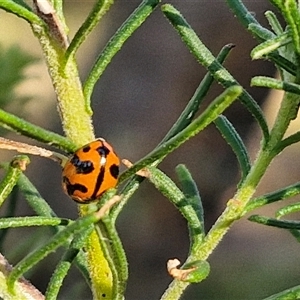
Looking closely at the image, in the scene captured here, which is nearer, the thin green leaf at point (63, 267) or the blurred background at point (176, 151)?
the thin green leaf at point (63, 267)

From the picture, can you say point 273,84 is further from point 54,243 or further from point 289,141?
point 54,243

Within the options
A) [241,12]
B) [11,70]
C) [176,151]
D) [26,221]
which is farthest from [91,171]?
[176,151]

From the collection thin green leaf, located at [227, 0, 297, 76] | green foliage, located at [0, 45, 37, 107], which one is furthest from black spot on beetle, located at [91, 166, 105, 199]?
green foliage, located at [0, 45, 37, 107]

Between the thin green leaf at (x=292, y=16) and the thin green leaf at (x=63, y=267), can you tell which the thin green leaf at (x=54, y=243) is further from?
the thin green leaf at (x=292, y=16)

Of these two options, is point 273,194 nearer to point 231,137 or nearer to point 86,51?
point 231,137

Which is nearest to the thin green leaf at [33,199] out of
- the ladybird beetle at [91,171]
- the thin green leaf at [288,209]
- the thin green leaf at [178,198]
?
the ladybird beetle at [91,171]

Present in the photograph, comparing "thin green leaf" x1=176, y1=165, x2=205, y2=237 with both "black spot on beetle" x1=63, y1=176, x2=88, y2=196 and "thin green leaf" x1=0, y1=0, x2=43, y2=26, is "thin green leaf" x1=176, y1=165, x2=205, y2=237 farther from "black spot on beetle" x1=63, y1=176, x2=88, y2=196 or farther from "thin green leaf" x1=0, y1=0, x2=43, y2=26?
"thin green leaf" x1=0, y1=0, x2=43, y2=26
